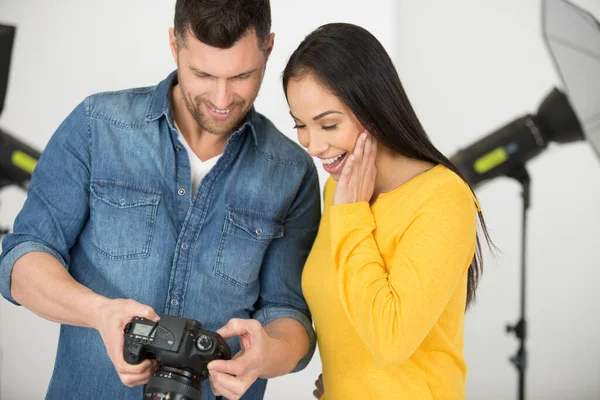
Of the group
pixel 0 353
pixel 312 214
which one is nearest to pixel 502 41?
pixel 312 214

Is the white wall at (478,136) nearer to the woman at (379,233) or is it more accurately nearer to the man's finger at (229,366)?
the woman at (379,233)

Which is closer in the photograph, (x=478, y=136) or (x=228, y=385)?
(x=228, y=385)

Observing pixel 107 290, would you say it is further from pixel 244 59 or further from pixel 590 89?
pixel 590 89

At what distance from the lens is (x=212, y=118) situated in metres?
1.48

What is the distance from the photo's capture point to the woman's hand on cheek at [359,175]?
1.36 m

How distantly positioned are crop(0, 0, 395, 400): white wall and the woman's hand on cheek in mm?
1329

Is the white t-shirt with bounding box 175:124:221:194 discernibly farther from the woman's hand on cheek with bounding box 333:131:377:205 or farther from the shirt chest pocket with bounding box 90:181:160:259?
the woman's hand on cheek with bounding box 333:131:377:205

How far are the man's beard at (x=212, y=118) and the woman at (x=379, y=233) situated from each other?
122mm

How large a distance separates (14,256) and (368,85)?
759mm

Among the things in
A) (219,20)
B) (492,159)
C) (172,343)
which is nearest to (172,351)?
(172,343)

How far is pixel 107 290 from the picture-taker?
148 centimetres

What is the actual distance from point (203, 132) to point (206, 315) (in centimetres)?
39

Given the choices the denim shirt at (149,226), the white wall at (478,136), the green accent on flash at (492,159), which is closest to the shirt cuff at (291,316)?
the denim shirt at (149,226)

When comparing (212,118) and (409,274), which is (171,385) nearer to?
(409,274)
